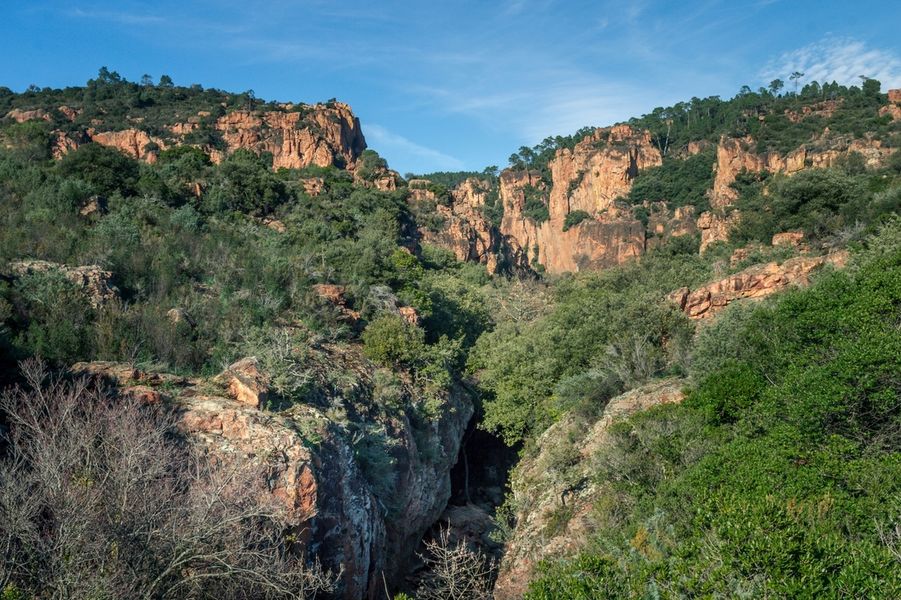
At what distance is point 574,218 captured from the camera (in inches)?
2758

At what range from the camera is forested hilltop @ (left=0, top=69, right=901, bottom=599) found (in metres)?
6.86

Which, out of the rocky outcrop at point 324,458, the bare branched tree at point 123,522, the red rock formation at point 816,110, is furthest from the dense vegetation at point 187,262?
the red rock formation at point 816,110

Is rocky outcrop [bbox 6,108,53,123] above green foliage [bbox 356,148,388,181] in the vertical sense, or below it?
Answer: above

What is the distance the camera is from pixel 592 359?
2034 centimetres

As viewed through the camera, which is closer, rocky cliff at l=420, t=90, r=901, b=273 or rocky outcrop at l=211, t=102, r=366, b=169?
rocky cliff at l=420, t=90, r=901, b=273

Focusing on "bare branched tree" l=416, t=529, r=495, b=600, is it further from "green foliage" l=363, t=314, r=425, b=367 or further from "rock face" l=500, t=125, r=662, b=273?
"rock face" l=500, t=125, r=662, b=273

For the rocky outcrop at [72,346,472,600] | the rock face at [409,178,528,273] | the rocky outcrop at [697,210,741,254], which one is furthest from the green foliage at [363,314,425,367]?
the rocky outcrop at [697,210,741,254]

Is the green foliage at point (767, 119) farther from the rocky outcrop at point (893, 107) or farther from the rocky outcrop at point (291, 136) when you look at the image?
the rocky outcrop at point (291, 136)

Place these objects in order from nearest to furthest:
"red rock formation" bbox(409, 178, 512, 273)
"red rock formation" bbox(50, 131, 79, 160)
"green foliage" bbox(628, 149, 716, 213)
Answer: "red rock formation" bbox(50, 131, 79, 160) < "red rock formation" bbox(409, 178, 512, 273) < "green foliage" bbox(628, 149, 716, 213)

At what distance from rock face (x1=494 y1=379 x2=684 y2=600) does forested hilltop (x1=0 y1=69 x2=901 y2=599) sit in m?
0.12

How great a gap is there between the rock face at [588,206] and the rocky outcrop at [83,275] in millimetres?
50298

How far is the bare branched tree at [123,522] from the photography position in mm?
6449

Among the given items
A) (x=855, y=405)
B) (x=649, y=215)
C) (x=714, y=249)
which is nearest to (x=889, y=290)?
(x=855, y=405)

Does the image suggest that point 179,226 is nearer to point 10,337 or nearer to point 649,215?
point 10,337
